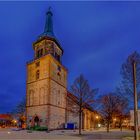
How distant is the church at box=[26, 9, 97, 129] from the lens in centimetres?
5622

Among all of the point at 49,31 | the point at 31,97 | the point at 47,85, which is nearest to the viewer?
the point at 47,85

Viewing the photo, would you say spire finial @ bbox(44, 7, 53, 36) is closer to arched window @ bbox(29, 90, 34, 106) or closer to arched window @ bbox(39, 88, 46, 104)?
arched window @ bbox(39, 88, 46, 104)

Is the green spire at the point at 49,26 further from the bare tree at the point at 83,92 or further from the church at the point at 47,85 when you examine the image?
the bare tree at the point at 83,92

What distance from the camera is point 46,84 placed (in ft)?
186

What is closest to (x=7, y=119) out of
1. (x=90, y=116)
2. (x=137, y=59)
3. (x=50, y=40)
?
(x=90, y=116)

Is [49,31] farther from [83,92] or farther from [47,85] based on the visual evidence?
[83,92]

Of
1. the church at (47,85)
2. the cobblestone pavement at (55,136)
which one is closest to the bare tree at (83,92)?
the cobblestone pavement at (55,136)

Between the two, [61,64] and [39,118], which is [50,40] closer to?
[61,64]

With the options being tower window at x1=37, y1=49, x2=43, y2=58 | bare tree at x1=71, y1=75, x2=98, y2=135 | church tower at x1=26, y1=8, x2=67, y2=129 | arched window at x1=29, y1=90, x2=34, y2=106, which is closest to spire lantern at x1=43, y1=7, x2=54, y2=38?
church tower at x1=26, y1=8, x2=67, y2=129

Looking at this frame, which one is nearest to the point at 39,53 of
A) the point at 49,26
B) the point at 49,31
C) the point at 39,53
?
the point at 39,53

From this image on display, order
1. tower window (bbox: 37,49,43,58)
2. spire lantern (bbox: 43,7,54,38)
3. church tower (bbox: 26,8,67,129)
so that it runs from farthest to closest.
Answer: spire lantern (bbox: 43,7,54,38), tower window (bbox: 37,49,43,58), church tower (bbox: 26,8,67,129)

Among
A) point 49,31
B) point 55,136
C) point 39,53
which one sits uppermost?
point 49,31

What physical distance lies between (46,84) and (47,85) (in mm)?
510

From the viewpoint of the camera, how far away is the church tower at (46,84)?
56.2m
